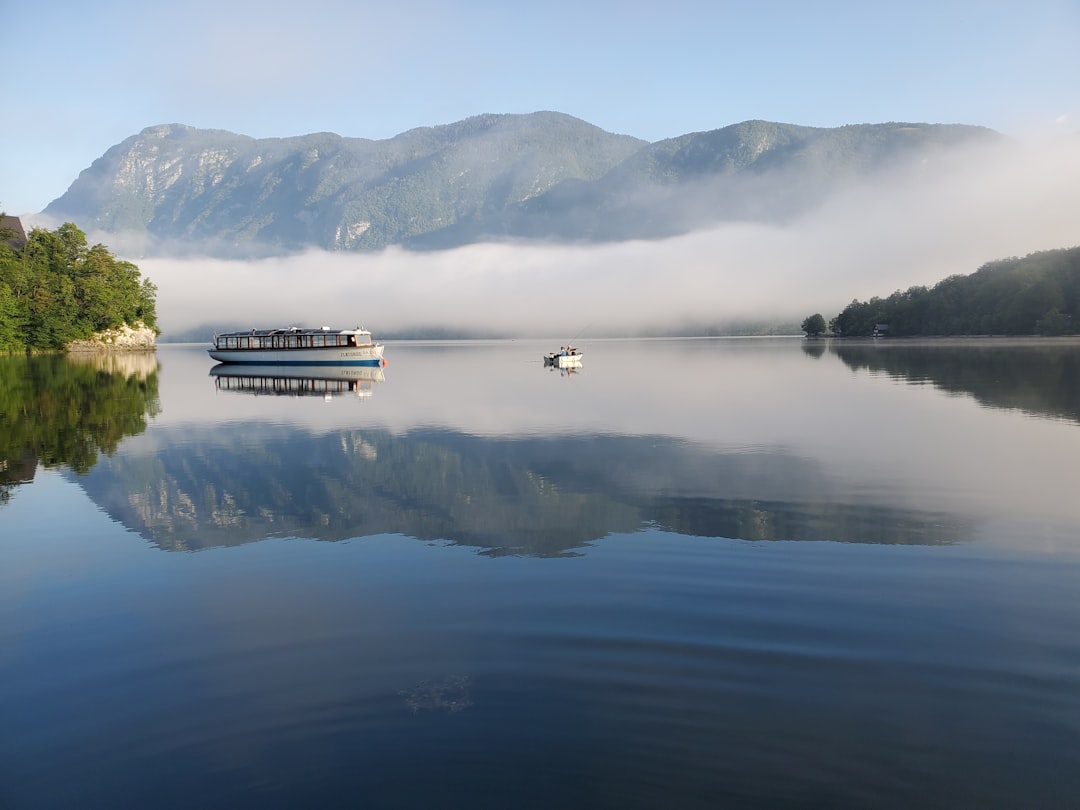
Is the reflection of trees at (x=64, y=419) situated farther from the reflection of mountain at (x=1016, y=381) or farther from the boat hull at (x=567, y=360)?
the boat hull at (x=567, y=360)

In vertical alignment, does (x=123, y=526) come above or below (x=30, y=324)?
below

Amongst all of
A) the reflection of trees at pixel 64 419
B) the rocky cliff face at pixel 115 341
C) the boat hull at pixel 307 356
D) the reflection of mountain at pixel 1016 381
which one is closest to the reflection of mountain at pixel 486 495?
the reflection of trees at pixel 64 419

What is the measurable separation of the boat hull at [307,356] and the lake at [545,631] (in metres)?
91.9

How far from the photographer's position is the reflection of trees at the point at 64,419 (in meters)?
30.8

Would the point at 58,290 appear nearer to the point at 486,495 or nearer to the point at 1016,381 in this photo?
the point at 486,495

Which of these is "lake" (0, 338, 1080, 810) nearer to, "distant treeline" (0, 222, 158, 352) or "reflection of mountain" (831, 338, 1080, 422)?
"reflection of mountain" (831, 338, 1080, 422)

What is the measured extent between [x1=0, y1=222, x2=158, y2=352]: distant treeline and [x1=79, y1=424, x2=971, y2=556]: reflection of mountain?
14061 cm

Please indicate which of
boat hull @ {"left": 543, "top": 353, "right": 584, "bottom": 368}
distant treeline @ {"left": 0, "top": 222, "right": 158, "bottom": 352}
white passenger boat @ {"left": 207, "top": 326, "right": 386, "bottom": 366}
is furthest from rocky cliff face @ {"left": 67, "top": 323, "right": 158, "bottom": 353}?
boat hull @ {"left": 543, "top": 353, "right": 584, "bottom": 368}

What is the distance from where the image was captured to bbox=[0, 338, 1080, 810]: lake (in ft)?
27.5

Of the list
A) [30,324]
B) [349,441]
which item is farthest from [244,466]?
[30,324]

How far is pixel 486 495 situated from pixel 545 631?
1165 centimetres

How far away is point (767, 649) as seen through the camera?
11398 mm

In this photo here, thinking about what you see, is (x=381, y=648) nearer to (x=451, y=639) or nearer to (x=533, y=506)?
(x=451, y=639)

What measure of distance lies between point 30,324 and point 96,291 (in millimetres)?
14823
